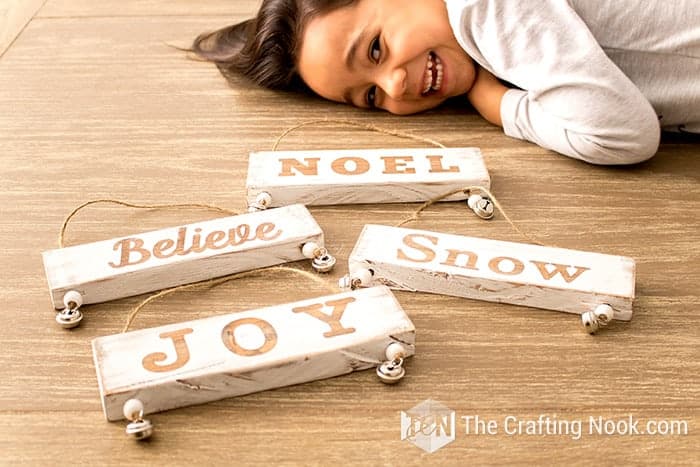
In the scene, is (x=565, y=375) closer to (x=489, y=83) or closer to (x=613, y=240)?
(x=613, y=240)

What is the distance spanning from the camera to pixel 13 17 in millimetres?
1770

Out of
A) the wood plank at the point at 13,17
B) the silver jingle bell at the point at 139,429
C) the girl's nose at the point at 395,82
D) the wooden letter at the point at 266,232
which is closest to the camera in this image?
the silver jingle bell at the point at 139,429

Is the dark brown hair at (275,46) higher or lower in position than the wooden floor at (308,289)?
higher

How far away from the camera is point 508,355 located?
2.88 feet

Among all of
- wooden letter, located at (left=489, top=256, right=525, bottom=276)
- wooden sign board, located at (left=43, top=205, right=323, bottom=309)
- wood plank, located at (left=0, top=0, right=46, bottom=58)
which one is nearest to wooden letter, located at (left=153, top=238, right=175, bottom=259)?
wooden sign board, located at (left=43, top=205, right=323, bottom=309)

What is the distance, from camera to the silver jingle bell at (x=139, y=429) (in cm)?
77

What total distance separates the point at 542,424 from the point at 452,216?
1.19ft

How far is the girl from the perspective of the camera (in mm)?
1175

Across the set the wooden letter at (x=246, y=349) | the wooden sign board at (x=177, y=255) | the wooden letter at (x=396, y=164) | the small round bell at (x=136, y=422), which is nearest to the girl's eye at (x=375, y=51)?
the wooden letter at (x=396, y=164)

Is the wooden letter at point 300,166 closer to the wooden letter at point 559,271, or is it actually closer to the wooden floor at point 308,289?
the wooden floor at point 308,289

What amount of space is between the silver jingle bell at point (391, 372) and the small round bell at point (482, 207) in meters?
0.30

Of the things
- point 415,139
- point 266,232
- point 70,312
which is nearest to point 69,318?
point 70,312

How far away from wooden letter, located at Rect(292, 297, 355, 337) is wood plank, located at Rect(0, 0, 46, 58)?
101 cm

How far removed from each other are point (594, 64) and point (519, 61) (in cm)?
10
